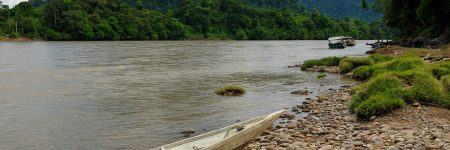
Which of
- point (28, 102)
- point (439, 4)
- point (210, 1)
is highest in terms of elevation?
point (210, 1)

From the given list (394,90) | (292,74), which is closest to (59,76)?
(292,74)

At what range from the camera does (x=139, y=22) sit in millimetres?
151750

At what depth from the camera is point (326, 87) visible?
3044cm

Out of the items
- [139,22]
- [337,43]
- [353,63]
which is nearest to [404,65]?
[353,63]

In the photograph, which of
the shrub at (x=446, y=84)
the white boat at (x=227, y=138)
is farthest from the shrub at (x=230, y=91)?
the white boat at (x=227, y=138)

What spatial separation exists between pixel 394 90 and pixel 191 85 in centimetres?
1725

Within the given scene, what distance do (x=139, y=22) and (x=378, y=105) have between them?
141 meters

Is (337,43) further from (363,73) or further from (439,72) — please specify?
(439,72)

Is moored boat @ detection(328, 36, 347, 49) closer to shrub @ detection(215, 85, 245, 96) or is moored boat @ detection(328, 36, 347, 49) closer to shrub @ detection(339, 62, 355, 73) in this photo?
shrub @ detection(339, 62, 355, 73)

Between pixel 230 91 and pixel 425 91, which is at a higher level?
pixel 425 91

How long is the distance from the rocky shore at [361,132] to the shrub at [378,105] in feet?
0.82

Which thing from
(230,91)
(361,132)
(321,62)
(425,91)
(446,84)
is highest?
(446,84)

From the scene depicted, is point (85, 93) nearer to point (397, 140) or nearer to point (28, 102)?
point (28, 102)

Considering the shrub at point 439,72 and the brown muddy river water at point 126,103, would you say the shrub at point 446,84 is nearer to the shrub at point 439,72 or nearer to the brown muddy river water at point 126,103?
the shrub at point 439,72
